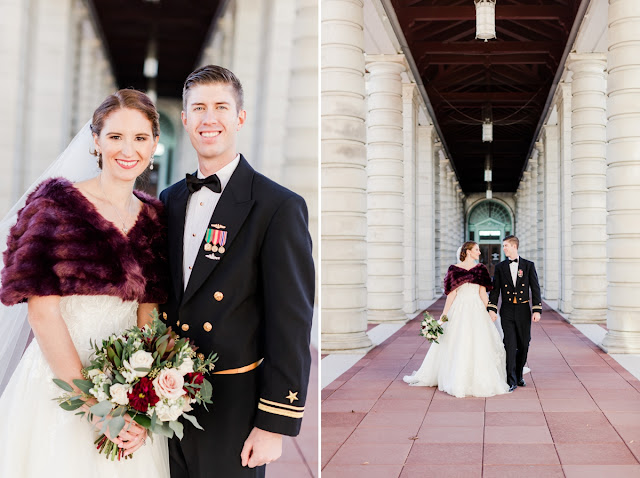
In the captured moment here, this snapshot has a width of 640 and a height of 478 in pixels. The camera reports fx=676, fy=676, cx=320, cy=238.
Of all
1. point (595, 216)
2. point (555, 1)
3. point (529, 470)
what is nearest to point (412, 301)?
point (595, 216)

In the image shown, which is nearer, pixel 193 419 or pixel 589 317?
pixel 193 419

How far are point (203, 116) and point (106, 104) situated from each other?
0.44 meters

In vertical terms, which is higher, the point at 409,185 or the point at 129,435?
the point at 409,185

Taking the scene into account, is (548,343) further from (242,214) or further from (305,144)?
(242,214)

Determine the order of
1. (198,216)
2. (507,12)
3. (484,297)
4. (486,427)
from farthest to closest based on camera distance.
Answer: (507,12)
(484,297)
(486,427)
(198,216)

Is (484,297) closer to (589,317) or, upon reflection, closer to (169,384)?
(169,384)

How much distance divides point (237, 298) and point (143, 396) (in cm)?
53

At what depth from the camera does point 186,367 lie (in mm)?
2516

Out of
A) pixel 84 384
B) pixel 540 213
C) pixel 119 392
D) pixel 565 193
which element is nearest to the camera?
pixel 119 392

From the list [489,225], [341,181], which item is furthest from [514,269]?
[489,225]

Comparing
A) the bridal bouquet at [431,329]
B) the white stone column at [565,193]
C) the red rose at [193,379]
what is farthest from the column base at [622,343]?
the red rose at [193,379]

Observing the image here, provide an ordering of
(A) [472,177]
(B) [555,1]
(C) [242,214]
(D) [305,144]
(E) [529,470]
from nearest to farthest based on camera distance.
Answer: (C) [242,214] → (D) [305,144] → (E) [529,470] → (B) [555,1] → (A) [472,177]

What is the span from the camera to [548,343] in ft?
45.0

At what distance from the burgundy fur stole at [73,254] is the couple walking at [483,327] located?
6.54 meters
